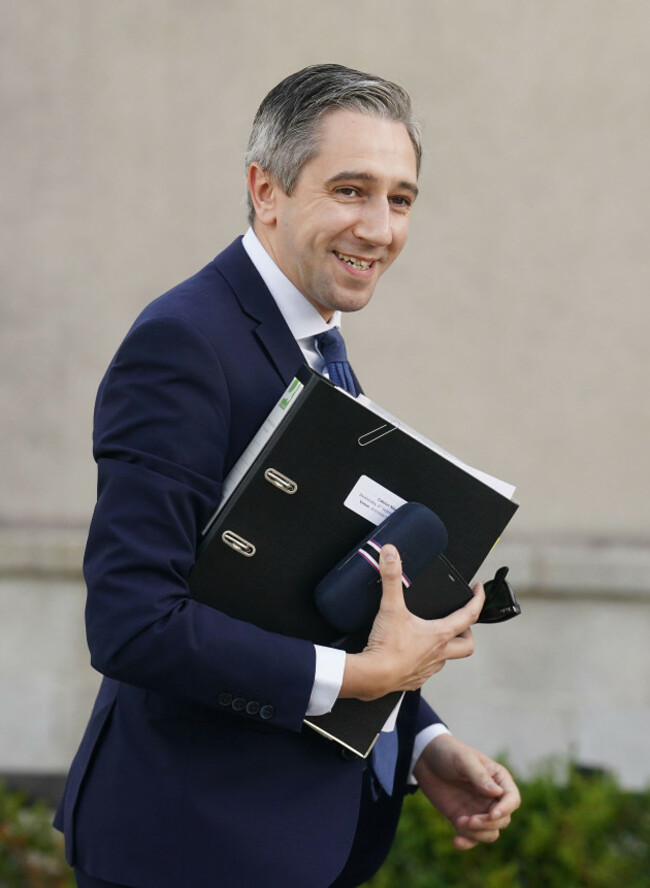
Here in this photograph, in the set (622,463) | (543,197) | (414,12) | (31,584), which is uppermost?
(414,12)

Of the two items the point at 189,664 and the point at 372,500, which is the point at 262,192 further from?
the point at 189,664

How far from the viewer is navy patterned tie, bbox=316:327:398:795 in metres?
1.85

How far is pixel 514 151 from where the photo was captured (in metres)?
4.26

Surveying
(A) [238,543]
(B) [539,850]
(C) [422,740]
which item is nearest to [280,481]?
(A) [238,543]

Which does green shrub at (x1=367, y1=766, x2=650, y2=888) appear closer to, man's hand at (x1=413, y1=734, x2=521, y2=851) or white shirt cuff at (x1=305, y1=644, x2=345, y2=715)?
man's hand at (x1=413, y1=734, x2=521, y2=851)

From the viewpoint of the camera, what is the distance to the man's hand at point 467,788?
202 cm

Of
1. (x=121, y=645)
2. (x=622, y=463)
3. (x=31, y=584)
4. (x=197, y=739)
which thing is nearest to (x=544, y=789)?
(x=622, y=463)

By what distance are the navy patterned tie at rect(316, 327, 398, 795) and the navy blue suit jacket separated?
0.09 metres

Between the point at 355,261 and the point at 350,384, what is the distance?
20 cm

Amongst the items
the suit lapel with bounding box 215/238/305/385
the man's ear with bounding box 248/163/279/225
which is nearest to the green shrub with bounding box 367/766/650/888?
the suit lapel with bounding box 215/238/305/385

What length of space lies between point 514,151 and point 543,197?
20cm

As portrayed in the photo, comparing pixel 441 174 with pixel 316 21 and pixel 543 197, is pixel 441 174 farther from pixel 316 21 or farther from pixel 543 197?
pixel 316 21

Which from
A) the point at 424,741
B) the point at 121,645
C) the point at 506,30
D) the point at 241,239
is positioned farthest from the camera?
the point at 506,30

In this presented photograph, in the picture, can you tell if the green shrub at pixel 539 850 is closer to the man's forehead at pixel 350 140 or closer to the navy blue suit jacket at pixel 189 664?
the navy blue suit jacket at pixel 189 664
